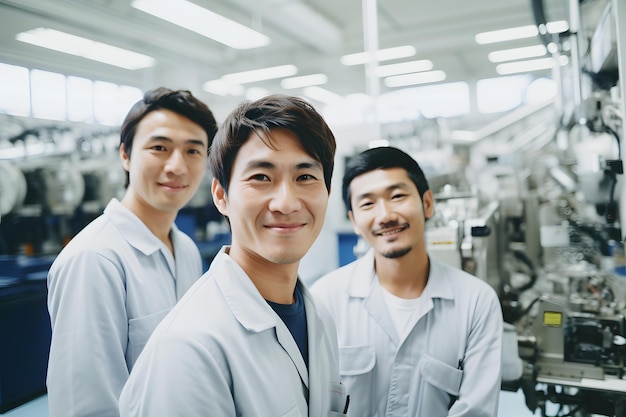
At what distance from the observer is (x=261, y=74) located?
23.9 ft

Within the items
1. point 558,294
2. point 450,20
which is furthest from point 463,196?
point 450,20

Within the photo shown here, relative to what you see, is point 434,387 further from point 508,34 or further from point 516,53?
point 516,53

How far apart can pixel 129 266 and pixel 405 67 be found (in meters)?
7.81

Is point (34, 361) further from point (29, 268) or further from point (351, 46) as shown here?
point (351, 46)

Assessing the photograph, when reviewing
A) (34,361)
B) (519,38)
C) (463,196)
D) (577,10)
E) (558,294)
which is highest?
(519,38)

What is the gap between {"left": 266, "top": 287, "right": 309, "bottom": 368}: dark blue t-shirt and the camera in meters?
1.01

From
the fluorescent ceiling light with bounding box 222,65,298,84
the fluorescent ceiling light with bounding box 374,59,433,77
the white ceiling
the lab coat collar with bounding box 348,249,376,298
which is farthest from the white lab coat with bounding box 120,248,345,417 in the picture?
the fluorescent ceiling light with bounding box 374,59,433,77

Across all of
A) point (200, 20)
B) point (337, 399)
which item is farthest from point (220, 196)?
point (200, 20)

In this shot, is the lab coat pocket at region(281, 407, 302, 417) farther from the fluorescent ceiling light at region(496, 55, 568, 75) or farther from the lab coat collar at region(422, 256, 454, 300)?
the fluorescent ceiling light at region(496, 55, 568, 75)

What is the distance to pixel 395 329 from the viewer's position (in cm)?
146

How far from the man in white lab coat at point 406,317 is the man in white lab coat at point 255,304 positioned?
0.41 m

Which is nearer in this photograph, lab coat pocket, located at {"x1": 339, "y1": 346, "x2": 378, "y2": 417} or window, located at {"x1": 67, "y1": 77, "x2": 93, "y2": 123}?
lab coat pocket, located at {"x1": 339, "y1": 346, "x2": 378, "y2": 417}

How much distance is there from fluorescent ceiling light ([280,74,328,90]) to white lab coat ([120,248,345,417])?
8071 mm

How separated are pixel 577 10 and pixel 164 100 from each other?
6.98ft
